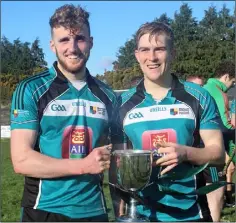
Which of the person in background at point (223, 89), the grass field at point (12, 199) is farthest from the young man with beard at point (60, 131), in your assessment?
the person in background at point (223, 89)

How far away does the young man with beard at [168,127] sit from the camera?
201 cm

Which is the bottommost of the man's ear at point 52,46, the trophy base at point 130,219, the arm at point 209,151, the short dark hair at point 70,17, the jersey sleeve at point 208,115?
the trophy base at point 130,219

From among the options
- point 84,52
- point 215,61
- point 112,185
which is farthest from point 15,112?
point 215,61

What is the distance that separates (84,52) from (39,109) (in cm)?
29

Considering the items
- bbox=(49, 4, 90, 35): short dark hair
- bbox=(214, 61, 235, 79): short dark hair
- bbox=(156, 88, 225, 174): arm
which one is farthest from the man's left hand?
bbox=(214, 61, 235, 79): short dark hair

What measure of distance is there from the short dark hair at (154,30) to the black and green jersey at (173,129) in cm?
21

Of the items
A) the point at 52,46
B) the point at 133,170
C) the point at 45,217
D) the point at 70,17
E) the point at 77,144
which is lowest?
the point at 45,217

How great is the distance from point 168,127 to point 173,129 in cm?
2

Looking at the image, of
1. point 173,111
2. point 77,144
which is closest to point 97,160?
point 77,144

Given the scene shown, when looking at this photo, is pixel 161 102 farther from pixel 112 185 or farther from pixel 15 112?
pixel 15 112

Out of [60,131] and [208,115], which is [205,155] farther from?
[60,131]

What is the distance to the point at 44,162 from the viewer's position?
187 centimetres

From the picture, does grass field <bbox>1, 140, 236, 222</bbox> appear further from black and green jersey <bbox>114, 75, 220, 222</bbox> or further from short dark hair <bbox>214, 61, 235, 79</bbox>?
short dark hair <bbox>214, 61, 235, 79</bbox>

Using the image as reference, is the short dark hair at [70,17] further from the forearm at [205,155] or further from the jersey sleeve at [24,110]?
the forearm at [205,155]
